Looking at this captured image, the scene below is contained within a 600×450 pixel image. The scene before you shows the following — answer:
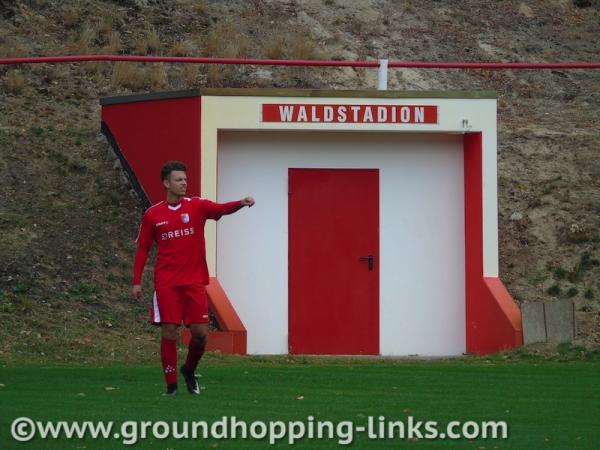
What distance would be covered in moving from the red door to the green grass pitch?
285 centimetres

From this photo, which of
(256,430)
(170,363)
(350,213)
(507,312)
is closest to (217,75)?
(350,213)

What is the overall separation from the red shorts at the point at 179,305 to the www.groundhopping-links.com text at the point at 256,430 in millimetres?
1988

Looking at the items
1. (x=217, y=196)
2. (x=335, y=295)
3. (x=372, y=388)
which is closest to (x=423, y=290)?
(x=335, y=295)

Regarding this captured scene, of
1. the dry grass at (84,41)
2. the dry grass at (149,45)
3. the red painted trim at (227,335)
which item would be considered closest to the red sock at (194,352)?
the red painted trim at (227,335)

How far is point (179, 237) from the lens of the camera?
1313cm

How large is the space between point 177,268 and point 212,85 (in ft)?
52.5

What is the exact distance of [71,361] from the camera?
17688 mm

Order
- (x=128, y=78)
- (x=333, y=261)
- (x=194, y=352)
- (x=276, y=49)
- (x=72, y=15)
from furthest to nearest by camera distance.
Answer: (x=72, y=15) < (x=276, y=49) < (x=128, y=78) < (x=333, y=261) < (x=194, y=352)

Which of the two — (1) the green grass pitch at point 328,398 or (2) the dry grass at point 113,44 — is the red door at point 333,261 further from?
(2) the dry grass at point 113,44

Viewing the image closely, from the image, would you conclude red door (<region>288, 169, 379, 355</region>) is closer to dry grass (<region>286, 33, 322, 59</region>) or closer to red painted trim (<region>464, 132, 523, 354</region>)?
red painted trim (<region>464, 132, 523, 354</region>)

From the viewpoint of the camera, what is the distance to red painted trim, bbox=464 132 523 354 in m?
20.0

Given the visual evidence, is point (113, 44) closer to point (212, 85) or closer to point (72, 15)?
point (72, 15)

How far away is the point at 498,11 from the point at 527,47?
88.1 inches

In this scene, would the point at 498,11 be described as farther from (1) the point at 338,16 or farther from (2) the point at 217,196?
(2) the point at 217,196
